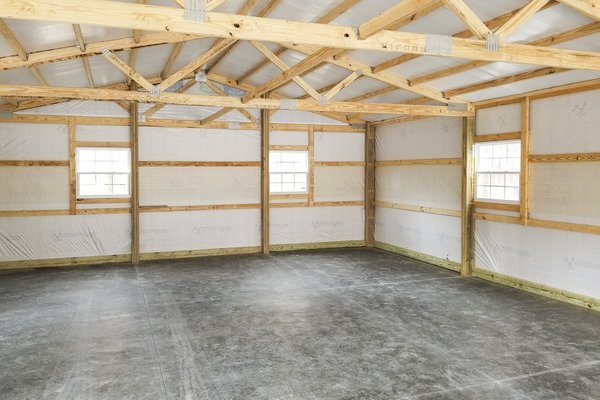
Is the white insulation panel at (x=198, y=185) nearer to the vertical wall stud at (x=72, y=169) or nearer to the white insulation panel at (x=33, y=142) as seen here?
the vertical wall stud at (x=72, y=169)

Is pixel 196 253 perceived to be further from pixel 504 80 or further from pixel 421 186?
pixel 504 80

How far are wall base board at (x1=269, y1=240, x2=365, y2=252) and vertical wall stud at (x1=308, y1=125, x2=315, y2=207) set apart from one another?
0.94m

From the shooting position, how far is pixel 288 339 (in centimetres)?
495

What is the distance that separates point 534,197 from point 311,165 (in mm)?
5110

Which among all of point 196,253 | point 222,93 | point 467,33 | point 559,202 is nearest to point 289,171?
point 222,93

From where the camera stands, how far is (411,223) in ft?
32.5

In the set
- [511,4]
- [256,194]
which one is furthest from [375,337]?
[256,194]

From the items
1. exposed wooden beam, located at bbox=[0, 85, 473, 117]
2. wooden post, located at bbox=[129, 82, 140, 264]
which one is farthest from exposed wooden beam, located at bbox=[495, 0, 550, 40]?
wooden post, located at bbox=[129, 82, 140, 264]

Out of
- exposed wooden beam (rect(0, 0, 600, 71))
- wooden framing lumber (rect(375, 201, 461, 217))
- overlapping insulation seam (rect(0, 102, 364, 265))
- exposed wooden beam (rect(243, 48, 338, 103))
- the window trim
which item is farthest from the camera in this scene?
the window trim

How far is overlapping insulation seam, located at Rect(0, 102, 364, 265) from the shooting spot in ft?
29.0

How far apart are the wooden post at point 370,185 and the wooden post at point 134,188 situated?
16.9ft

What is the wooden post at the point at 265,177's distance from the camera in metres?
10.3

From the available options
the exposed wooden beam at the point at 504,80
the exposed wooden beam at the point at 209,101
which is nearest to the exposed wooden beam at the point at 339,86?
the exposed wooden beam at the point at 209,101

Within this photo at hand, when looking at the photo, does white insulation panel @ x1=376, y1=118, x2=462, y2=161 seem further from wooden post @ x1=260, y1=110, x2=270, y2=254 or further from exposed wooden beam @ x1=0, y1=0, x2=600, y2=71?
exposed wooden beam @ x1=0, y1=0, x2=600, y2=71
